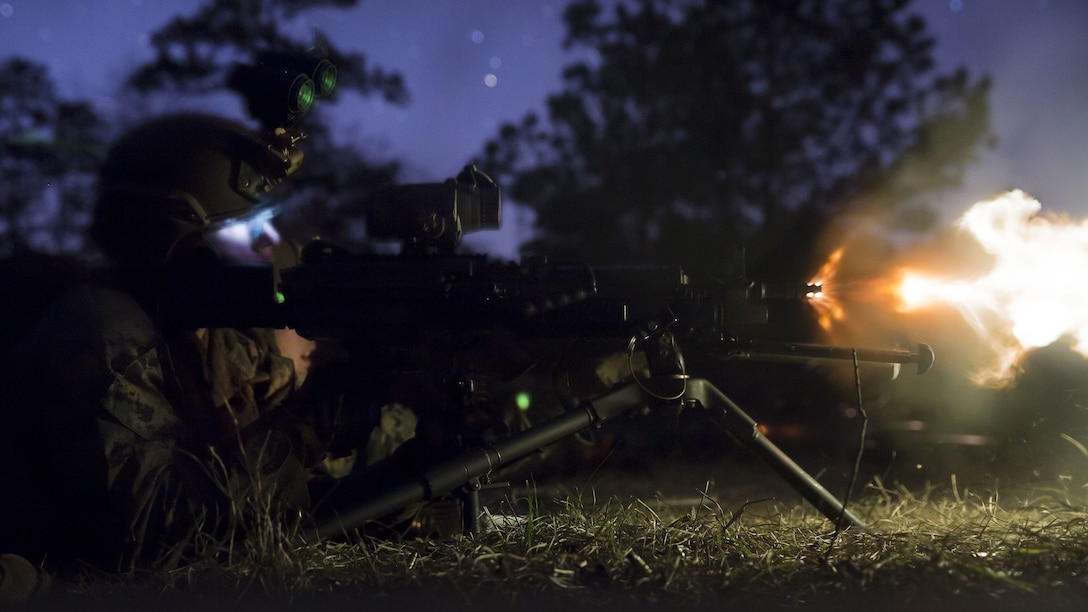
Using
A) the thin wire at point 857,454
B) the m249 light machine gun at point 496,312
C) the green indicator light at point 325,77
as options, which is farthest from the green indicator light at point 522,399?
the green indicator light at point 325,77

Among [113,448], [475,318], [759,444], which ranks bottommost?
[759,444]

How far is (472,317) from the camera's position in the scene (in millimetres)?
3105

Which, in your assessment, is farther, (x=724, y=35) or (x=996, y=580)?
(x=724, y=35)

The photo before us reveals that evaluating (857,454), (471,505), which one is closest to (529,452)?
(471,505)

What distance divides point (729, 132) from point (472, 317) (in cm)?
910

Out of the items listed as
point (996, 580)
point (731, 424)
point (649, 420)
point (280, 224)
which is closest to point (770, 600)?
point (996, 580)

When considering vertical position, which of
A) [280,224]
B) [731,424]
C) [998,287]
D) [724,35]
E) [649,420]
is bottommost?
[649,420]

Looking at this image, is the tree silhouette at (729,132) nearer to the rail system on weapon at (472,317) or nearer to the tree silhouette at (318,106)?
the tree silhouette at (318,106)

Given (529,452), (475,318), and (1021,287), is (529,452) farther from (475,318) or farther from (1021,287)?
(1021,287)

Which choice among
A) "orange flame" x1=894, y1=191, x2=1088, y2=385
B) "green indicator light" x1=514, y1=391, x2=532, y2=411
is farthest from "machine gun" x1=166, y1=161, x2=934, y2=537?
"orange flame" x1=894, y1=191, x2=1088, y2=385

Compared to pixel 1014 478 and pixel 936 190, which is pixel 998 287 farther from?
pixel 936 190

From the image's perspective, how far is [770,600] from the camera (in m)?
2.44

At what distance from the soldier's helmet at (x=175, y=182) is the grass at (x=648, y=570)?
129cm

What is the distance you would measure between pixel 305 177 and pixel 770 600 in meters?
8.23
